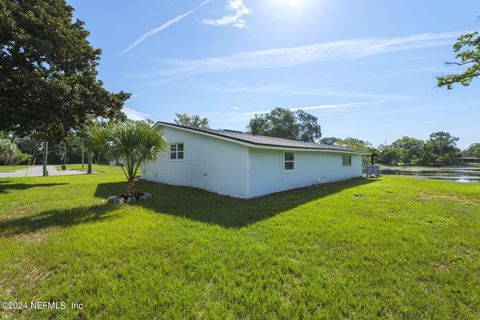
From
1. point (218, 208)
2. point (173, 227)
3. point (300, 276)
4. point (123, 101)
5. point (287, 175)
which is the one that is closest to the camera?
point (300, 276)

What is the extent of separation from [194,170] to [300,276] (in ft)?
29.1

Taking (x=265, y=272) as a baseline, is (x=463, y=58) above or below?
above

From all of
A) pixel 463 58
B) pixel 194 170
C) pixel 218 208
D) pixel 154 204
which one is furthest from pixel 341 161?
pixel 154 204

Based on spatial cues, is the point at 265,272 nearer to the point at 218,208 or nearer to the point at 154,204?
the point at 218,208

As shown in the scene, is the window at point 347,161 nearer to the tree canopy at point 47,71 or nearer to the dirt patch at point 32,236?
the tree canopy at point 47,71

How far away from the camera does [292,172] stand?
37.4ft

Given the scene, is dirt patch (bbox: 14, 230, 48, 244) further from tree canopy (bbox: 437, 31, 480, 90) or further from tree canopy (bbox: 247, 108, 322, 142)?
tree canopy (bbox: 247, 108, 322, 142)

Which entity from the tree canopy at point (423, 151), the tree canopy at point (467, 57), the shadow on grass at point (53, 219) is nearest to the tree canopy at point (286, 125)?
the tree canopy at point (423, 151)

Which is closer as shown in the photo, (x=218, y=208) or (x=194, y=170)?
(x=218, y=208)

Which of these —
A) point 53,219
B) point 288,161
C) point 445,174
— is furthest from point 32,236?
point 445,174

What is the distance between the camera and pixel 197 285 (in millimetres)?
3086

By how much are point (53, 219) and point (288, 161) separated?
29.6 ft

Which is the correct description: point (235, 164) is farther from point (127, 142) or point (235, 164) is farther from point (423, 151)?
point (423, 151)

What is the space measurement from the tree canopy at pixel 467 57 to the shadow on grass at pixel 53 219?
47.1ft
